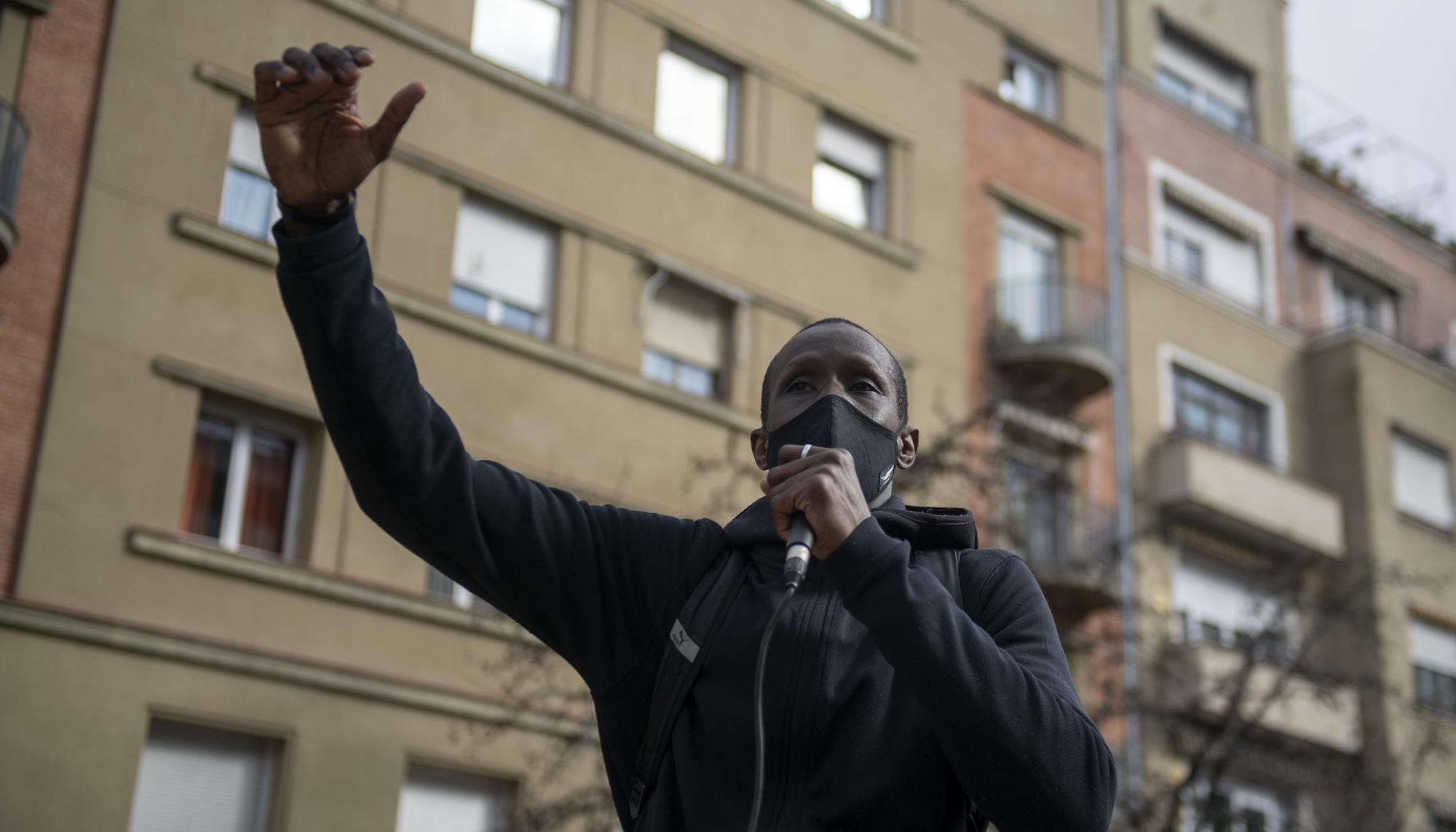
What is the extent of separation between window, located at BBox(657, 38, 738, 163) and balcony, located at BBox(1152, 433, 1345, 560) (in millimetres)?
7706

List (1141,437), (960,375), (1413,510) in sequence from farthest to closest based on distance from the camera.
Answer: (1413,510)
(1141,437)
(960,375)

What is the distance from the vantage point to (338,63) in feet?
9.65

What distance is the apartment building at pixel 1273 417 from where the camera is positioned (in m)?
24.4

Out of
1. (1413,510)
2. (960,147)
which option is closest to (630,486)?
(960,147)

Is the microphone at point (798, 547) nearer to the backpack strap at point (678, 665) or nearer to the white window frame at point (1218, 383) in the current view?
the backpack strap at point (678, 665)

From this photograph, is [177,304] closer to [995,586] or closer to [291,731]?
[291,731]

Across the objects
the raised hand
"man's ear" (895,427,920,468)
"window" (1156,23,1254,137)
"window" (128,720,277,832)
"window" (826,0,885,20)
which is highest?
"window" (1156,23,1254,137)

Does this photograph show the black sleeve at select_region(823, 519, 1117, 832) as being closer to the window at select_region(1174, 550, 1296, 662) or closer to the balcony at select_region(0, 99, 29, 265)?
the balcony at select_region(0, 99, 29, 265)

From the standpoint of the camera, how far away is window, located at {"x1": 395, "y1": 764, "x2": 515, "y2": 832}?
17.0 m

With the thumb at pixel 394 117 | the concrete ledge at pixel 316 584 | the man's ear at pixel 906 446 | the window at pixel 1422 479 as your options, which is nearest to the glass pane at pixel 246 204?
the concrete ledge at pixel 316 584

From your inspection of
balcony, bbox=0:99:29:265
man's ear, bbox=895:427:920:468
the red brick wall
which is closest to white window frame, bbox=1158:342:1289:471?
the red brick wall

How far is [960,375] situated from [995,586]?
20306 millimetres

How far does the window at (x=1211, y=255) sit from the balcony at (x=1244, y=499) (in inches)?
123

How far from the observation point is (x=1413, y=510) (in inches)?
1144
